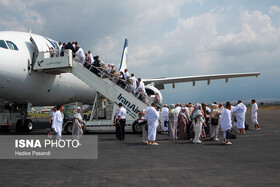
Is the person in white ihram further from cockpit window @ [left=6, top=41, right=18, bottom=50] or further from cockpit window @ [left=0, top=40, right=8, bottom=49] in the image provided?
cockpit window @ [left=0, top=40, right=8, bottom=49]

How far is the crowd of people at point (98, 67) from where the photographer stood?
13988 millimetres

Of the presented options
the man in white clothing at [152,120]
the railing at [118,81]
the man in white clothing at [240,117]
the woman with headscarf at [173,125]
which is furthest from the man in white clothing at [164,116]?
the man in white clothing at [152,120]

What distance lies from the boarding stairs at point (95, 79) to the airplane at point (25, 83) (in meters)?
0.53

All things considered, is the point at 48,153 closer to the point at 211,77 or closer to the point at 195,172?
the point at 195,172

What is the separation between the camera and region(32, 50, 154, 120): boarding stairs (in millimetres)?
12547

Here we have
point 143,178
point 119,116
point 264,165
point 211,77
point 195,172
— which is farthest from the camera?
point 211,77

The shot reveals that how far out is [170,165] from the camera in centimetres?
639

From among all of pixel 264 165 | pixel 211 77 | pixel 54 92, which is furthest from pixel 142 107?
pixel 211 77

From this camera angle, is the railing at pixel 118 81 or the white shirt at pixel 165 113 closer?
the railing at pixel 118 81

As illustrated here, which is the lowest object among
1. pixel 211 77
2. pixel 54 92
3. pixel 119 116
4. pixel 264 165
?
pixel 264 165

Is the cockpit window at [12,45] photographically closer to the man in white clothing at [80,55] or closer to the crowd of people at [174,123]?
the man in white clothing at [80,55]

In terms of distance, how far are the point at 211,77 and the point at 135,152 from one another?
17.2m

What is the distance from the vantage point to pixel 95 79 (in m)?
13.7

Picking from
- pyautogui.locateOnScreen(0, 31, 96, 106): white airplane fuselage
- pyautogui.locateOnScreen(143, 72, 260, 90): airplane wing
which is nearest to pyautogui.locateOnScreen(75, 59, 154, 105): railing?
pyautogui.locateOnScreen(0, 31, 96, 106): white airplane fuselage
